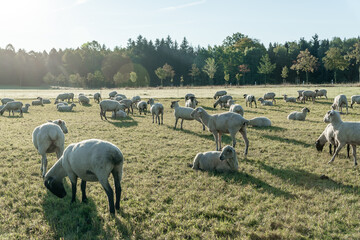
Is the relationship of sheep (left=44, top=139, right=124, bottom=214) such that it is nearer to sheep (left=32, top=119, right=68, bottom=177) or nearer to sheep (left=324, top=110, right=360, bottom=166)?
sheep (left=32, top=119, right=68, bottom=177)

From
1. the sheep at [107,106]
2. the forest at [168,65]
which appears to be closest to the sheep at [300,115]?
the sheep at [107,106]

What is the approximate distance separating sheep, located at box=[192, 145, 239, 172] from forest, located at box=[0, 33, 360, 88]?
3040 inches

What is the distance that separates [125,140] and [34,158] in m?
4.33

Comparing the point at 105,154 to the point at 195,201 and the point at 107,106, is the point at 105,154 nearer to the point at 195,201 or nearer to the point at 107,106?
the point at 195,201

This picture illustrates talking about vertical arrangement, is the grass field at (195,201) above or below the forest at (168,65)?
below

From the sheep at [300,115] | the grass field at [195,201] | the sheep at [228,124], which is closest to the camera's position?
the grass field at [195,201]

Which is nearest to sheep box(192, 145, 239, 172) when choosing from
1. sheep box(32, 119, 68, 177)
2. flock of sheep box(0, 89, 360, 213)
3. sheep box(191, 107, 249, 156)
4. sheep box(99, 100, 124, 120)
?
flock of sheep box(0, 89, 360, 213)

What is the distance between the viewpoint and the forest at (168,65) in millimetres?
90375

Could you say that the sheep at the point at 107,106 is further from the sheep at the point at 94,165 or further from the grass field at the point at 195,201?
the sheep at the point at 94,165

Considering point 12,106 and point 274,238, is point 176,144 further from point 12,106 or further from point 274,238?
point 12,106

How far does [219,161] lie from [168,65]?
86.5m

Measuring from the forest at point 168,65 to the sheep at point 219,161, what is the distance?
3040 inches

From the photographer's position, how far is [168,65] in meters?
92.1

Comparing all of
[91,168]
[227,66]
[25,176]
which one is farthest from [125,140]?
[227,66]
